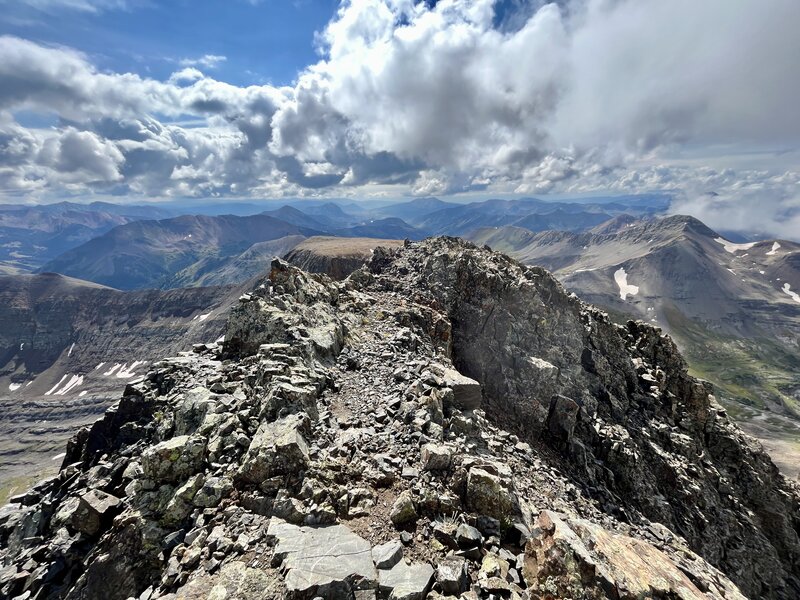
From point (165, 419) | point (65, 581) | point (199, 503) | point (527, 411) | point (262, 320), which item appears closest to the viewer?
point (199, 503)

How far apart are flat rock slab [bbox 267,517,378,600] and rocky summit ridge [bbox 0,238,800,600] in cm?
6

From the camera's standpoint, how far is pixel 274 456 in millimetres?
16875

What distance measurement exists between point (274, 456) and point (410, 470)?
6.17 metres

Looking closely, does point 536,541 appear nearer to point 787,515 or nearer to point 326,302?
point 326,302

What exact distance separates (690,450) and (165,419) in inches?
2021

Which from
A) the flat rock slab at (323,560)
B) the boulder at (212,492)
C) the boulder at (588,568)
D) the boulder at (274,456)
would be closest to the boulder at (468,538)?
the boulder at (588,568)

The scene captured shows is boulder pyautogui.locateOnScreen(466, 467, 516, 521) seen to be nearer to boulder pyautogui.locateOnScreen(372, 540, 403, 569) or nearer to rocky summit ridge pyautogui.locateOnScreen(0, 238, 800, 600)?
rocky summit ridge pyautogui.locateOnScreen(0, 238, 800, 600)

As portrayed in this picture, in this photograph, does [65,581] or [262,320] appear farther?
[262,320]

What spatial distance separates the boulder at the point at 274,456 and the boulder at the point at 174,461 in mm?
2906

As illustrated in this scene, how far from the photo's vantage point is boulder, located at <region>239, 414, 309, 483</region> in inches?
654

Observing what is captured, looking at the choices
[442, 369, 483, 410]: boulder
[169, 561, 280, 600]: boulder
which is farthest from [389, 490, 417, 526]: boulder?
[442, 369, 483, 410]: boulder

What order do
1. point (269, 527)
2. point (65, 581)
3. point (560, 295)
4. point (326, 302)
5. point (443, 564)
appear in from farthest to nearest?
point (560, 295) < point (326, 302) < point (65, 581) < point (269, 527) < point (443, 564)

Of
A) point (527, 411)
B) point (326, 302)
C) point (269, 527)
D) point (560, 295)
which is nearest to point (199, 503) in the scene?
point (269, 527)

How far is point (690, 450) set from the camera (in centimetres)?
4206
